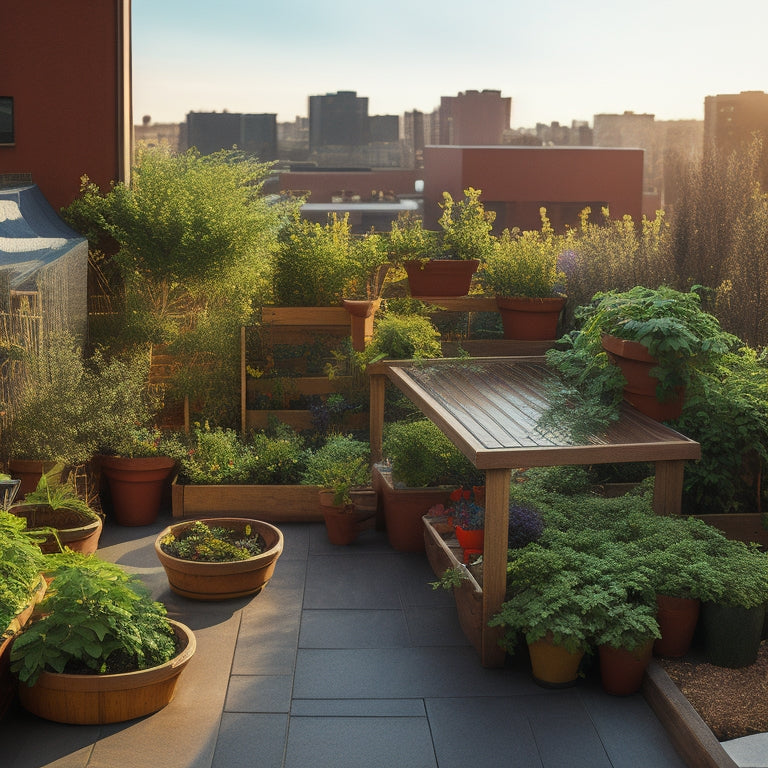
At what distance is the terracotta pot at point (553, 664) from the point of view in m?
4.43

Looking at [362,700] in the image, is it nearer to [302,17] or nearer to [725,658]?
[725,658]

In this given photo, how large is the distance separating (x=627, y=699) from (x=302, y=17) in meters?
35.0

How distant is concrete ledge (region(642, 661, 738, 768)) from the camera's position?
3711 mm

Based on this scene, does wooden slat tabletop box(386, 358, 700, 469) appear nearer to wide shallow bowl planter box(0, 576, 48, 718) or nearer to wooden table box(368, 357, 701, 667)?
wooden table box(368, 357, 701, 667)

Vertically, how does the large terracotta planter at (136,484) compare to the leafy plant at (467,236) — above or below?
below

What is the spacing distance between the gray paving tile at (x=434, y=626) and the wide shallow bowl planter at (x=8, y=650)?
6.31 feet

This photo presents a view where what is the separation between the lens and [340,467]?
21.9 feet

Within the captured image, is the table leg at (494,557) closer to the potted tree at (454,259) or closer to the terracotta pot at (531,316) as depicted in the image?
the terracotta pot at (531,316)

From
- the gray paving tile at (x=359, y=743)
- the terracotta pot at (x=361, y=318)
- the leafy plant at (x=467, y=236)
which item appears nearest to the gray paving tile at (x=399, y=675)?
the gray paving tile at (x=359, y=743)

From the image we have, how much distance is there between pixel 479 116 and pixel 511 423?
182ft

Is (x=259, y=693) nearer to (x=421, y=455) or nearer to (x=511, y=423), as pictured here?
(x=511, y=423)

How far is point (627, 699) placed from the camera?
173 inches

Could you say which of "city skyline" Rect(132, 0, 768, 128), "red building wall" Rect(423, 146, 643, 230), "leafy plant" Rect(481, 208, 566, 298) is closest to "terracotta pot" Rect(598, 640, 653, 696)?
"leafy plant" Rect(481, 208, 566, 298)

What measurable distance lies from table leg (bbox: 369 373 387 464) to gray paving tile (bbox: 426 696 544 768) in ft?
9.42
